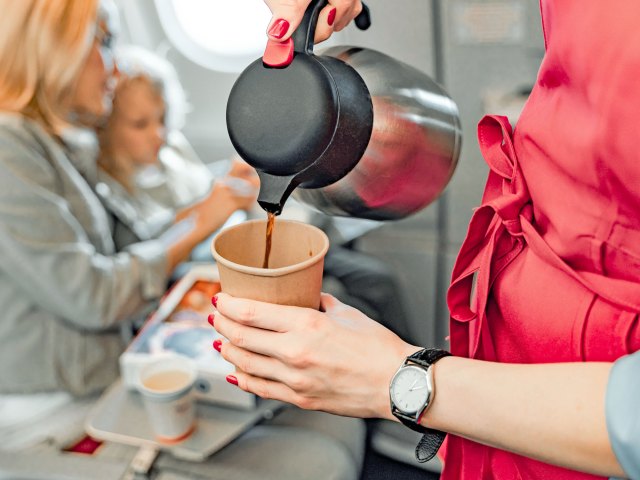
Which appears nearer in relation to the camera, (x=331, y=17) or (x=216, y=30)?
(x=331, y=17)

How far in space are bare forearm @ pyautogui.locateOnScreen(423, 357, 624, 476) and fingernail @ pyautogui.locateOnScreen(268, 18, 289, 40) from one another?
34 cm

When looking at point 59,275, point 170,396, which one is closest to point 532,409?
point 170,396

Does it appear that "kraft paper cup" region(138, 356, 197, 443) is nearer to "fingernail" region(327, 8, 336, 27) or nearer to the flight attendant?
the flight attendant

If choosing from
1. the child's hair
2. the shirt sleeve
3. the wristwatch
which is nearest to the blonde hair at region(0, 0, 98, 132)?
the child's hair

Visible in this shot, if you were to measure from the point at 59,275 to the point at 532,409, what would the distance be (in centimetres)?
105

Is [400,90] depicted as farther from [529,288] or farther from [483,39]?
[483,39]

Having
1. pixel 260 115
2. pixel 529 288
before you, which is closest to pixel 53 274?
pixel 260 115

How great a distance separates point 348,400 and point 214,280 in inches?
34.7

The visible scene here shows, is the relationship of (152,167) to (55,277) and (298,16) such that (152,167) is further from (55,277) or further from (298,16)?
(298,16)

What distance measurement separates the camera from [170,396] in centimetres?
110

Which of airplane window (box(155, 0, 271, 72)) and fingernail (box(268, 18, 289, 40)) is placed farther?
airplane window (box(155, 0, 271, 72))

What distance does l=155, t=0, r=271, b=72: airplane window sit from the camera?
2.34 meters

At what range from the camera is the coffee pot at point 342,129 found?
0.59m

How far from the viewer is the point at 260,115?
1.95 ft
